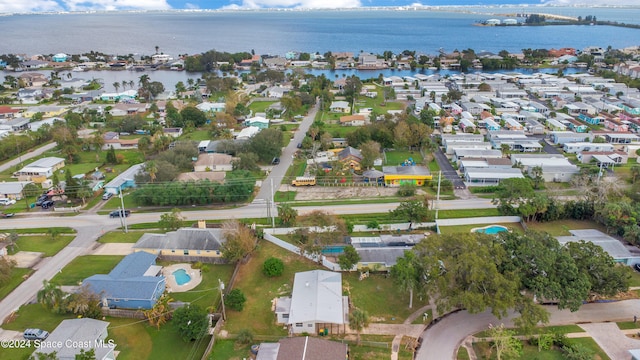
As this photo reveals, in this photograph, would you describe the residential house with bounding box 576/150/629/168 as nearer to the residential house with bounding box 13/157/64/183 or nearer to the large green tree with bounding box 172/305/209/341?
the large green tree with bounding box 172/305/209/341

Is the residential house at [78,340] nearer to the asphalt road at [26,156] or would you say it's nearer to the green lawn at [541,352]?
the green lawn at [541,352]

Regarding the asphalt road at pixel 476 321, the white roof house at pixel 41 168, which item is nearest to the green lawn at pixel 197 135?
the white roof house at pixel 41 168

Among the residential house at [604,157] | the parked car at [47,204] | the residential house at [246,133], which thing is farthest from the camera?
the residential house at [246,133]

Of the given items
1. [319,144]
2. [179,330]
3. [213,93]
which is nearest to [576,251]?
[179,330]

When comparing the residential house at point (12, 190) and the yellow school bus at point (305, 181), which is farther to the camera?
the yellow school bus at point (305, 181)

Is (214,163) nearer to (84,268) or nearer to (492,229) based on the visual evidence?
(84,268)

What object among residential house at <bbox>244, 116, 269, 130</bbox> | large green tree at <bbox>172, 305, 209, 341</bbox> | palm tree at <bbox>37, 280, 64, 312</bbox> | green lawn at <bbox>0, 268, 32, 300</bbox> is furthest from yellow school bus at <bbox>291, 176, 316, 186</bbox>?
palm tree at <bbox>37, 280, 64, 312</bbox>

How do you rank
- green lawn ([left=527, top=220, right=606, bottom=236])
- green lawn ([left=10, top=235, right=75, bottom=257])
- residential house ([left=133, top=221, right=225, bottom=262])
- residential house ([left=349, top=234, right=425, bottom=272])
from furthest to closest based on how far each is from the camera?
green lawn ([left=527, top=220, right=606, bottom=236]) → green lawn ([left=10, top=235, right=75, bottom=257]) → residential house ([left=133, top=221, right=225, bottom=262]) → residential house ([left=349, top=234, right=425, bottom=272])
